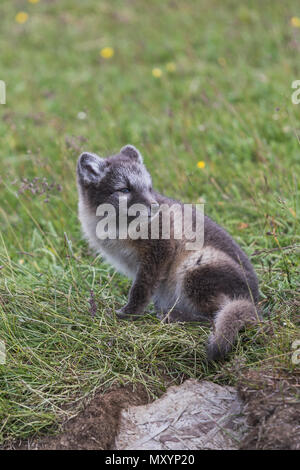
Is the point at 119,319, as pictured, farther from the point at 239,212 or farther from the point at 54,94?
the point at 54,94

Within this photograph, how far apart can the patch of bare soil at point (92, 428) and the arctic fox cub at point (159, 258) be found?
93cm

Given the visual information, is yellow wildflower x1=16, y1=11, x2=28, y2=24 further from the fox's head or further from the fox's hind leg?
the fox's hind leg

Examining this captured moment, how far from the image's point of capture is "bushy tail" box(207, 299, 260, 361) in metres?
3.19

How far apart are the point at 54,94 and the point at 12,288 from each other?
5108 mm

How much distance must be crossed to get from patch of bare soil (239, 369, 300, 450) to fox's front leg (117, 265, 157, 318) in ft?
3.91

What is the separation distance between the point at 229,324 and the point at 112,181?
140 cm

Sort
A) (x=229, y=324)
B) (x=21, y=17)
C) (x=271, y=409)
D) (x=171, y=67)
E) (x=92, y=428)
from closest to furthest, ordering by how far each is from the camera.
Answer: (x=271, y=409)
(x=92, y=428)
(x=229, y=324)
(x=171, y=67)
(x=21, y=17)

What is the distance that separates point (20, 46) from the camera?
378 inches

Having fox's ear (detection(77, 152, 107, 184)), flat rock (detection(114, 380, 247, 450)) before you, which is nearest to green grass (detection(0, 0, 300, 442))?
flat rock (detection(114, 380, 247, 450))

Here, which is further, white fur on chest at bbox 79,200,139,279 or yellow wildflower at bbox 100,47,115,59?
yellow wildflower at bbox 100,47,115,59

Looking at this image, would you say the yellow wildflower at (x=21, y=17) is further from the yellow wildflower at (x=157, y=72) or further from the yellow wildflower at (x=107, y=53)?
the yellow wildflower at (x=157, y=72)

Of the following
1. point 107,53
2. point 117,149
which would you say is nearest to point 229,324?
point 117,149

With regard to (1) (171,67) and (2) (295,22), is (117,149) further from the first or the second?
(2) (295,22)

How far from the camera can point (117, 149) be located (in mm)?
6492
